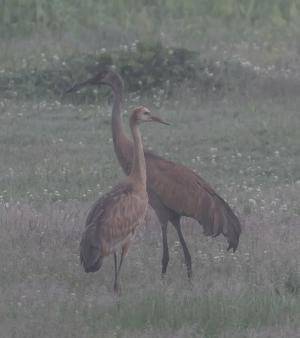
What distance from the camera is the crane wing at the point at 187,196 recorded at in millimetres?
8891

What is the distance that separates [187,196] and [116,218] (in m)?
0.94

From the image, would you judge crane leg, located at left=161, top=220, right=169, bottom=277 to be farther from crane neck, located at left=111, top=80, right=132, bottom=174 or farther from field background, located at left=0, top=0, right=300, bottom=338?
crane neck, located at left=111, top=80, right=132, bottom=174

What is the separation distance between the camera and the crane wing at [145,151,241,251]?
8891 mm

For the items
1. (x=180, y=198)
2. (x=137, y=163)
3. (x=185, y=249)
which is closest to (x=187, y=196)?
(x=180, y=198)

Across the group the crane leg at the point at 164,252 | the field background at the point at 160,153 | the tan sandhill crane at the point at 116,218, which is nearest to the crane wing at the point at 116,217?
the tan sandhill crane at the point at 116,218

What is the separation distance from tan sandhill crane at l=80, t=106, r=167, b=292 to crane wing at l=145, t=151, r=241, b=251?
0.44 meters

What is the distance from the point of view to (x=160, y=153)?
13133mm

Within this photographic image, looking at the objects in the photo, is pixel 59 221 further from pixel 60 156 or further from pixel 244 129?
pixel 244 129

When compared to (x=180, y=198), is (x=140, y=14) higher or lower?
lower

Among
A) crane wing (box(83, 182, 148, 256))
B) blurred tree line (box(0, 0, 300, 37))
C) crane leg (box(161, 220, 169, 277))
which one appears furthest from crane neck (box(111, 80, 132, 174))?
blurred tree line (box(0, 0, 300, 37))

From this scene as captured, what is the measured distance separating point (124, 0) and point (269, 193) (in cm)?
984

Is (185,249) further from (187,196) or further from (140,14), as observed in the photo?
(140,14)

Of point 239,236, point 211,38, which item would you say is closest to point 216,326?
point 239,236

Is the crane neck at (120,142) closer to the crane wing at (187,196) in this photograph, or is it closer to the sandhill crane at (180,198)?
the sandhill crane at (180,198)
